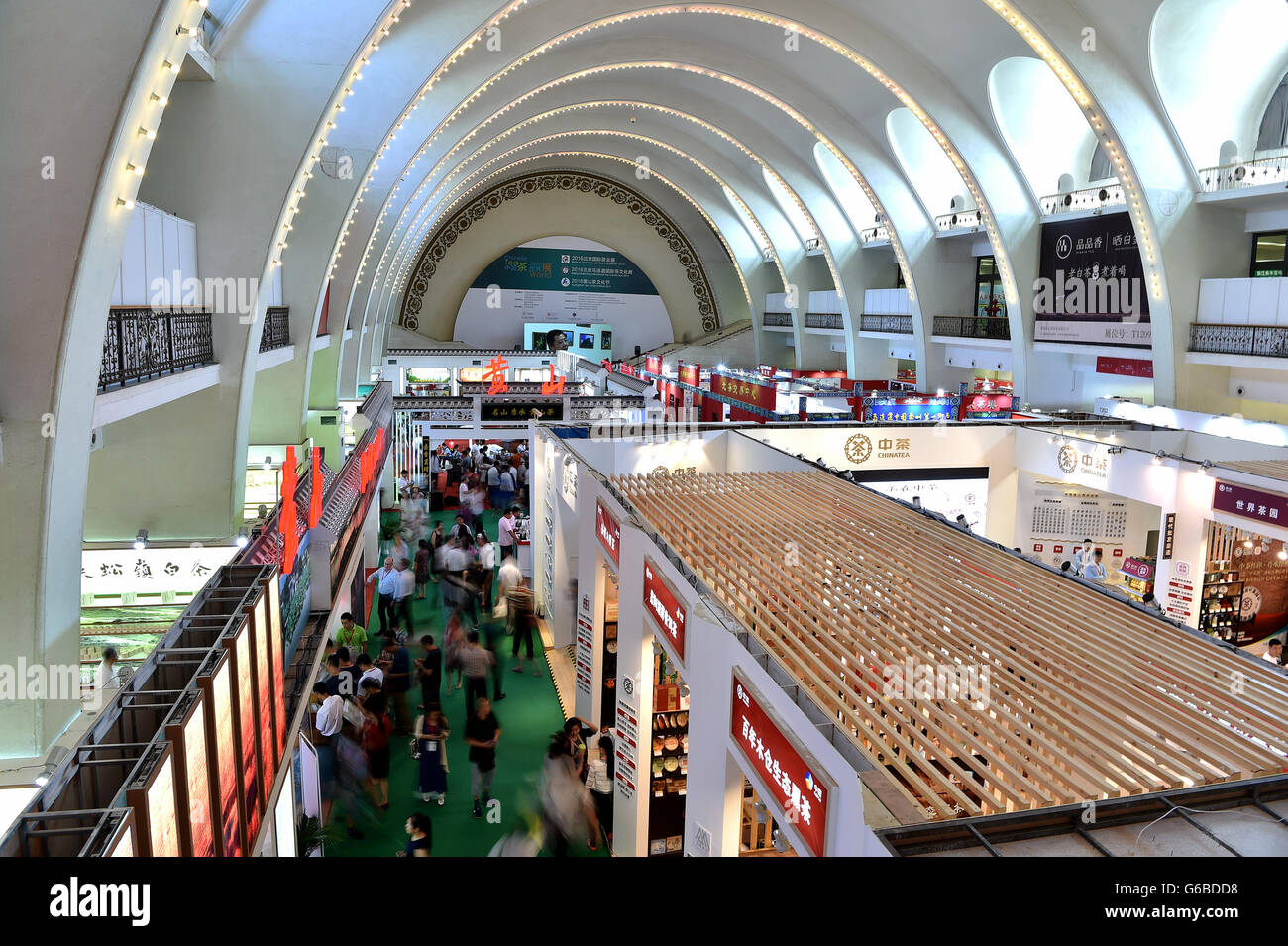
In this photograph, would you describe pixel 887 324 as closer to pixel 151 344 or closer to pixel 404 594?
pixel 404 594

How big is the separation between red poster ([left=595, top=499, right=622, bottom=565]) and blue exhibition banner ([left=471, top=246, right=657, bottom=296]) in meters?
31.4

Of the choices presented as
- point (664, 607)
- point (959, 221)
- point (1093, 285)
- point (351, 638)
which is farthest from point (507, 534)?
point (959, 221)

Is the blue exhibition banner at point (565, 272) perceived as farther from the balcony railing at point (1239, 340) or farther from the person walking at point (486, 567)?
the person walking at point (486, 567)

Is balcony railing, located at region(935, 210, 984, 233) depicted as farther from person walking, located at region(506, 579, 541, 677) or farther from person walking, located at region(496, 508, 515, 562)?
person walking, located at region(506, 579, 541, 677)

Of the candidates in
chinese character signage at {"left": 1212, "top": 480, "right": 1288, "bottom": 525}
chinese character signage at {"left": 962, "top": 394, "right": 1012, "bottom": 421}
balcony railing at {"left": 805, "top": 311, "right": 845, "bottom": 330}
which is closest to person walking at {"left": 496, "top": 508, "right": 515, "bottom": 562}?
chinese character signage at {"left": 962, "top": 394, "right": 1012, "bottom": 421}

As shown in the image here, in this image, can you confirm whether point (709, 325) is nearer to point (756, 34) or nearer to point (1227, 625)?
point (756, 34)

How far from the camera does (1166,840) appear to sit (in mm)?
3053

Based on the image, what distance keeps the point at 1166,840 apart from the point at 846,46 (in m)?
17.8

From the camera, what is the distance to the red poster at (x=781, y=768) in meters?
3.49

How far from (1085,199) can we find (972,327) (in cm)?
481

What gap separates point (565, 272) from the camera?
128 ft

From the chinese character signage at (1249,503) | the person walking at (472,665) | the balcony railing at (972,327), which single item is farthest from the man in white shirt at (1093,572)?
the balcony railing at (972,327)

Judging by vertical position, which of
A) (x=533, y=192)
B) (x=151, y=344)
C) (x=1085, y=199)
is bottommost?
(x=151, y=344)

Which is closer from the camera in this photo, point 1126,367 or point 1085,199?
point 1085,199
